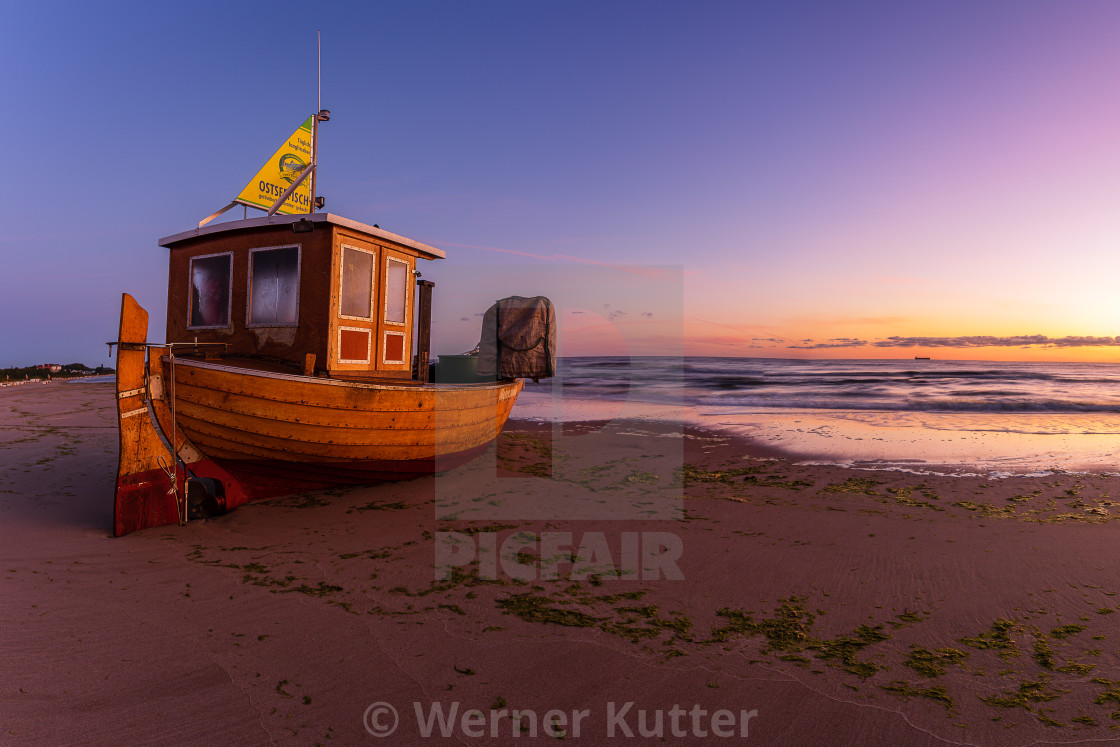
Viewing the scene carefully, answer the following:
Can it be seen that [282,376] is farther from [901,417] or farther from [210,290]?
[901,417]

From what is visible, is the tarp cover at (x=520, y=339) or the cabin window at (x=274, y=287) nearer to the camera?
the cabin window at (x=274, y=287)

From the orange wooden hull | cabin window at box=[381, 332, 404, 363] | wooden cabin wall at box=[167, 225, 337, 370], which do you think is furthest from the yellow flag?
the orange wooden hull

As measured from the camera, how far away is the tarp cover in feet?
32.2

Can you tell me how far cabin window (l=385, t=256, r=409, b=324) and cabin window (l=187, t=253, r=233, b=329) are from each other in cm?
217

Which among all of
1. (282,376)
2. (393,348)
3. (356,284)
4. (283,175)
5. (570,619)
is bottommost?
(570,619)

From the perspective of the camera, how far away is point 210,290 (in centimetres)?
831

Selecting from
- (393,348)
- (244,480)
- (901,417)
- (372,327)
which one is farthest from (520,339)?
(901,417)

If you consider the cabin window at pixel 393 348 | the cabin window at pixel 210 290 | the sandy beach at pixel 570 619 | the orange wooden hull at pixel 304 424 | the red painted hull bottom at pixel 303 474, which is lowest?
the sandy beach at pixel 570 619

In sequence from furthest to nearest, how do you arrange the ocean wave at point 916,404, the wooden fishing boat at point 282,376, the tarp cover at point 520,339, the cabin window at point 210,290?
the ocean wave at point 916,404 < the tarp cover at point 520,339 < the cabin window at point 210,290 < the wooden fishing boat at point 282,376

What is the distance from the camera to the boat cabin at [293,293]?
7.60 m

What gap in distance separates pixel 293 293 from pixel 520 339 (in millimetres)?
3709

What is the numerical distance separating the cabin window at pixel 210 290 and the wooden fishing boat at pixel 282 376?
0.8 inches

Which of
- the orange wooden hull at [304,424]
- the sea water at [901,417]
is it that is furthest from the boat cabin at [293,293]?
the sea water at [901,417]

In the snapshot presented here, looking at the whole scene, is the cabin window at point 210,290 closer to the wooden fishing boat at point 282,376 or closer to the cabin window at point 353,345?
the wooden fishing boat at point 282,376
